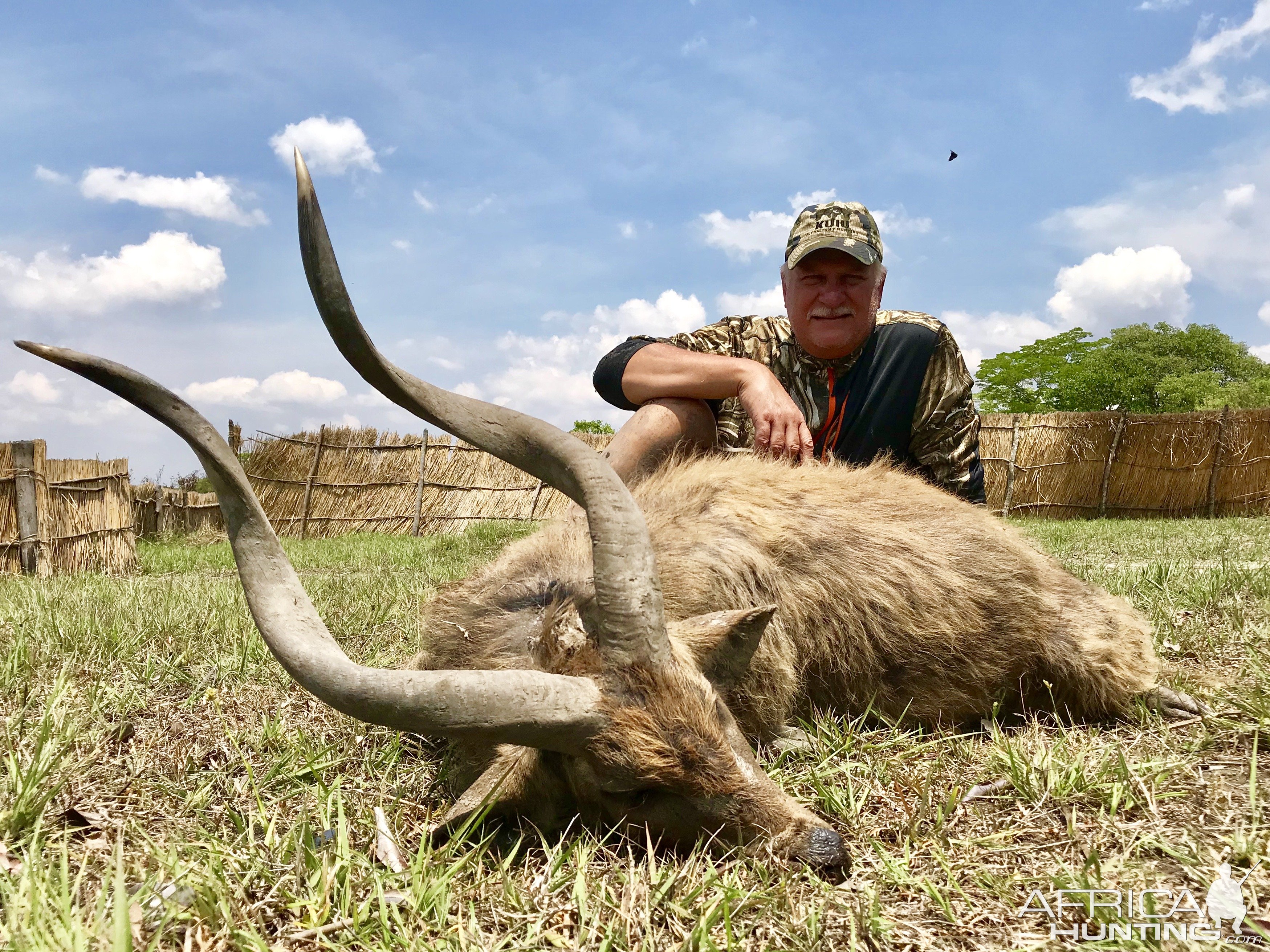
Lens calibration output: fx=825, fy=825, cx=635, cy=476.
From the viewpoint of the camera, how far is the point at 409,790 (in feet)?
8.14

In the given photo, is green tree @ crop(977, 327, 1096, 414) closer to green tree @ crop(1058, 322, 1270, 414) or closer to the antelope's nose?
green tree @ crop(1058, 322, 1270, 414)

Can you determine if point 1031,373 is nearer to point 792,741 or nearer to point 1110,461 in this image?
point 1110,461

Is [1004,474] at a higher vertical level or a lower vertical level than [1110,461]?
lower

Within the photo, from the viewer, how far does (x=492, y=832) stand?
2.20 m

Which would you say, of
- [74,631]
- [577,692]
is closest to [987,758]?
[577,692]

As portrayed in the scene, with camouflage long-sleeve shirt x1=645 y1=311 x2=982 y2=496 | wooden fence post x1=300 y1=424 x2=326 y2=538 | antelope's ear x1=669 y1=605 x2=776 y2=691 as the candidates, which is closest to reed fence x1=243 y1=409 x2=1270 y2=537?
wooden fence post x1=300 y1=424 x2=326 y2=538

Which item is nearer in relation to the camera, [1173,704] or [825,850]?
[825,850]

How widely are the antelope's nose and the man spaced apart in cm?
243

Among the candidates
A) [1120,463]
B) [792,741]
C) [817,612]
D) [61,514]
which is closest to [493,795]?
[792,741]

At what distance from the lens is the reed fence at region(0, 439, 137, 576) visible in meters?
10.3

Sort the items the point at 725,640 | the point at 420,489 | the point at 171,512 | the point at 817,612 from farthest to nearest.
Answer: the point at 420,489 < the point at 171,512 < the point at 817,612 < the point at 725,640

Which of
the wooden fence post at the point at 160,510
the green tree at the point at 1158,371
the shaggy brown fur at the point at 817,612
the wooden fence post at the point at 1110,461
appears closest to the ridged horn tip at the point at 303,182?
the shaggy brown fur at the point at 817,612

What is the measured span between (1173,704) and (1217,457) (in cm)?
2050

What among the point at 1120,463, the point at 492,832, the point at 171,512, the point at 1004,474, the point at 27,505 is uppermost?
the point at 1120,463
